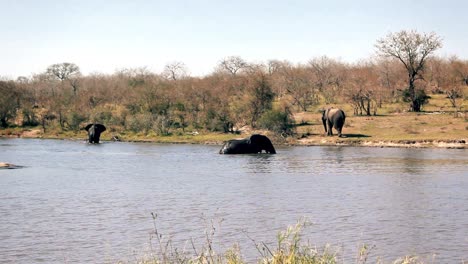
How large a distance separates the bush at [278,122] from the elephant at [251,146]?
37.1ft

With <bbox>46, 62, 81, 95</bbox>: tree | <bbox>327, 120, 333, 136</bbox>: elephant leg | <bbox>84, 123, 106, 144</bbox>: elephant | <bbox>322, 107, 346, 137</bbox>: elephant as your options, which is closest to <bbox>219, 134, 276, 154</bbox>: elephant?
<bbox>322, 107, 346, 137</bbox>: elephant

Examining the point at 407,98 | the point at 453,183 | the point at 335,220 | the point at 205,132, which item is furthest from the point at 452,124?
the point at 335,220

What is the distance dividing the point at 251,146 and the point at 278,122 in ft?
40.9

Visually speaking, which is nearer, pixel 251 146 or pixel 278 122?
pixel 251 146

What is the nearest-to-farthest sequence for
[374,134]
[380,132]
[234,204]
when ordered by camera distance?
1. [234,204]
2. [374,134]
3. [380,132]

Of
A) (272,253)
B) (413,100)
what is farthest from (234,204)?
(413,100)

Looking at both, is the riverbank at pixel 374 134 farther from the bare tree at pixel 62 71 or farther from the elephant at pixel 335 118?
the bare tree at pixel 62 71

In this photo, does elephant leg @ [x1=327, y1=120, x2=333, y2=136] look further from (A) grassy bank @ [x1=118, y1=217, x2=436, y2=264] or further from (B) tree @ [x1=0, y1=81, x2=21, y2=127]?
(B) tree @ [x1=0, y1=81, x2=21, y2=127]

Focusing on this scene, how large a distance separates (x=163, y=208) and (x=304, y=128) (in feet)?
132

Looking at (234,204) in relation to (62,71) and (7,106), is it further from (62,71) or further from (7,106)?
(62,71)

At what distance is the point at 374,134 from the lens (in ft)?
195

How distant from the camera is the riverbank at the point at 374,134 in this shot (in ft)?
184

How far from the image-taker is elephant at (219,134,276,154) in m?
51.1

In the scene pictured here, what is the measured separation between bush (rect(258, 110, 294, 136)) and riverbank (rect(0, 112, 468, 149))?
2.17 feet
